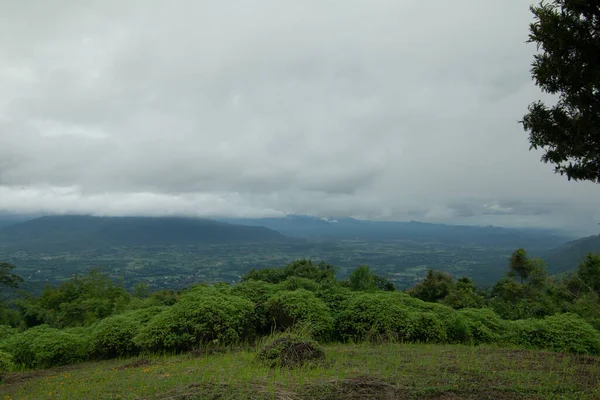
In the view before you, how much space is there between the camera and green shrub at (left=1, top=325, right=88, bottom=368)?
859cm

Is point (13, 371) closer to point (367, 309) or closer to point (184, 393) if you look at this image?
point (184, 393)

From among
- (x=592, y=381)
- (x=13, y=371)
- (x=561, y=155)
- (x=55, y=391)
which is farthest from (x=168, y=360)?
(x=561, y=155)

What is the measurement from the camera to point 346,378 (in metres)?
5.42

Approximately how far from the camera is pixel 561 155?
577cm

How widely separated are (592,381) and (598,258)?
26.4 m

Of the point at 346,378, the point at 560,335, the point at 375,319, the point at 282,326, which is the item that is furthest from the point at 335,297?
the point at 560,335

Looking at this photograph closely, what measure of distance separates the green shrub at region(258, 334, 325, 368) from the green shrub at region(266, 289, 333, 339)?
2001mm

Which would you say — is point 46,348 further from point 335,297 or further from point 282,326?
point 335,297

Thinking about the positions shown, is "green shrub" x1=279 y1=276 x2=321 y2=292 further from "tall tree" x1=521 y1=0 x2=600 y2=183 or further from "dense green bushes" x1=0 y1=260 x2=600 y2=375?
"tall tree" x1=521 y1=0 x2=600 y2=183

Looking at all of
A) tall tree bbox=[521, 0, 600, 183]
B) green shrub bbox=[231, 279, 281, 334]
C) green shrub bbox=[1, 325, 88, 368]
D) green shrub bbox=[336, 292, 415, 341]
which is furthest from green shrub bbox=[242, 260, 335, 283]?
tall tree bbox=[521, 0, 600, 183]

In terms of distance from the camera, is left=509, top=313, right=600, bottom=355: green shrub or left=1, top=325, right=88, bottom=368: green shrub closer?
left=509, top=313, right=600, bottom=355: green shrub

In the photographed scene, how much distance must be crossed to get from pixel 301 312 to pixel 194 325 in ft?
8.84

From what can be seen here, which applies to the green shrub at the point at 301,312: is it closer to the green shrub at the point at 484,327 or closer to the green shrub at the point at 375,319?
the green shrub at the point at 375,319

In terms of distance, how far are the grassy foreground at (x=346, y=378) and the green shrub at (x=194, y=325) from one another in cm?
61
